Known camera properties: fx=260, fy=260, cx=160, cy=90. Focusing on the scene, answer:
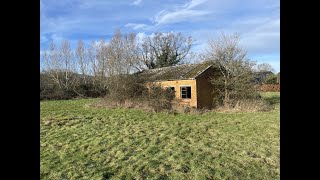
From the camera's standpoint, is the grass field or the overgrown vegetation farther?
the overgrown vegetation

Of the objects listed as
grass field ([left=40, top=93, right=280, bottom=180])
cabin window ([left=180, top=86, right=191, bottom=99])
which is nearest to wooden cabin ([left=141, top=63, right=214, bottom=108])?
cabin window ([left=180, top=86, right=191, bottom=99])

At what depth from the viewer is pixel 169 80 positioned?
2494cm

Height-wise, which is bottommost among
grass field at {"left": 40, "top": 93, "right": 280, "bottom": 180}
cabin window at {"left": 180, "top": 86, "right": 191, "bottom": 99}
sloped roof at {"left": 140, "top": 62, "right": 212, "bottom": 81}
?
grass field at {"left": 40, "top": 93, "right": 280, "bottom": 180}

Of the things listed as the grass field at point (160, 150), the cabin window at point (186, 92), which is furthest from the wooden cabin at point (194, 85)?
the grass field at point (160, 150)

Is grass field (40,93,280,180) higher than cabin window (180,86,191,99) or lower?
lower

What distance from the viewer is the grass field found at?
672 cm

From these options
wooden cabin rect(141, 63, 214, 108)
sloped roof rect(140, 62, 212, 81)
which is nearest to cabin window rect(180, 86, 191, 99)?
wooden cabin rect(141, 63, 214, 108)

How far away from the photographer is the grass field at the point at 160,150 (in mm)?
6723

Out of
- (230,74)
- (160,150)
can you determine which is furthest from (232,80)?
(160,150)

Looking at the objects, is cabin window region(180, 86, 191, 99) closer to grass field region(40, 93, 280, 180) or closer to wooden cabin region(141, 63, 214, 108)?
wooden cabin region(141, 63, 214, 108)
